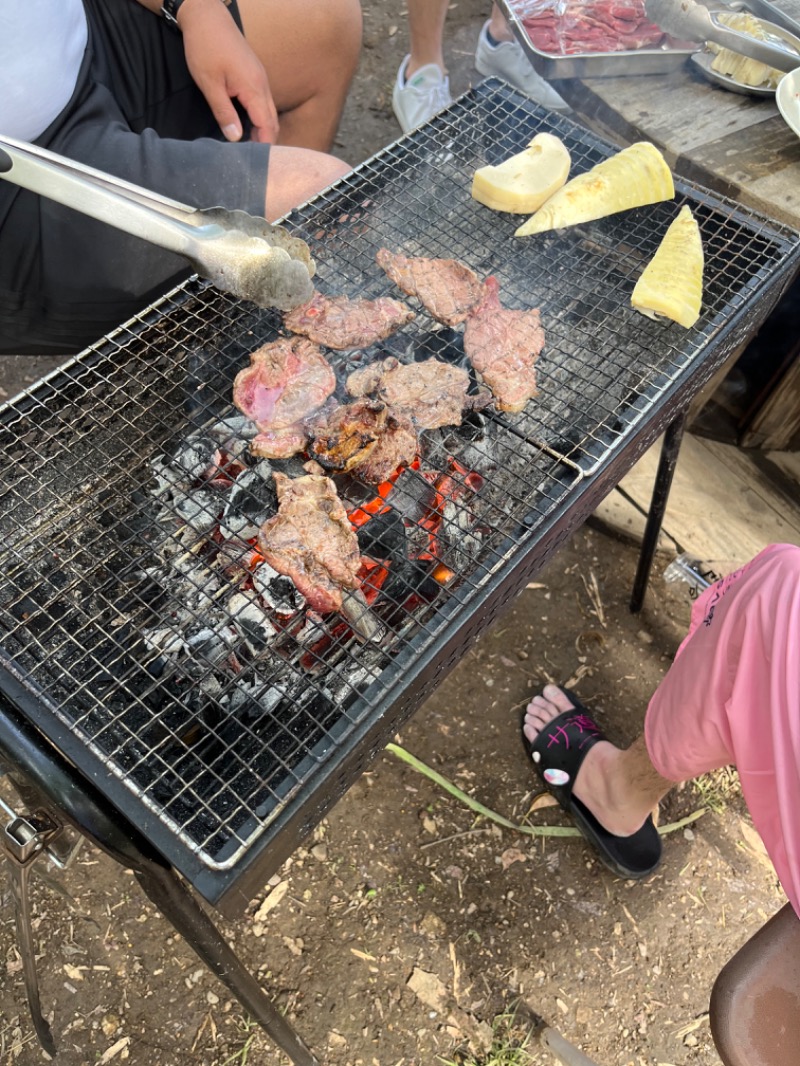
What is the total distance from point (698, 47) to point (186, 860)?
345 centimetres

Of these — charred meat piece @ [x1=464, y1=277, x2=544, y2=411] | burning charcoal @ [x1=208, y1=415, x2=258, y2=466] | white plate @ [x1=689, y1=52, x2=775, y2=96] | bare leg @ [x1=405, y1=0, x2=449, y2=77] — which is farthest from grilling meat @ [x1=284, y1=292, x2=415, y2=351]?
bare leg @ [x1=405, y1=0, x2=449, y2=77]

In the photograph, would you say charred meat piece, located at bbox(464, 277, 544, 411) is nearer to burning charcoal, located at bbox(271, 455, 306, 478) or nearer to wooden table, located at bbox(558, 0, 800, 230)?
burning charcoal, located at bbox(271, 455, 306, 478)

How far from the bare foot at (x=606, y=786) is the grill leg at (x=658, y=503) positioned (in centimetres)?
66

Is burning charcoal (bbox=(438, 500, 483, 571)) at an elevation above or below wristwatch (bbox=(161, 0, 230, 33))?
below

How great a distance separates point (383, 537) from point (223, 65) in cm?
192

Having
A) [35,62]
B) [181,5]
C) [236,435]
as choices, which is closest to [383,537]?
[236,435]

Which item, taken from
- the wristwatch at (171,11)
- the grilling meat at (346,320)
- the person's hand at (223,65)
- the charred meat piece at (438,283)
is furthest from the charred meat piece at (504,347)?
the wristwatch at (171,11)

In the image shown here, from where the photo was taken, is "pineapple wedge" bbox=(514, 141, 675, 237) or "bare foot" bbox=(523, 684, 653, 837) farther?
"bare foot" bbox=(523, 684, 653, 837)

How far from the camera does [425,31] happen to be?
192 inches

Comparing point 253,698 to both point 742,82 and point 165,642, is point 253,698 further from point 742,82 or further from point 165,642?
point 742,82

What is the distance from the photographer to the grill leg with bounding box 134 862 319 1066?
1566 mm

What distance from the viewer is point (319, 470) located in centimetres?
209

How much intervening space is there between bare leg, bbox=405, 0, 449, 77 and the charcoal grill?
8.91ft

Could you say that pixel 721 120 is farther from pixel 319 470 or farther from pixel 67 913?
pixel 67 913
